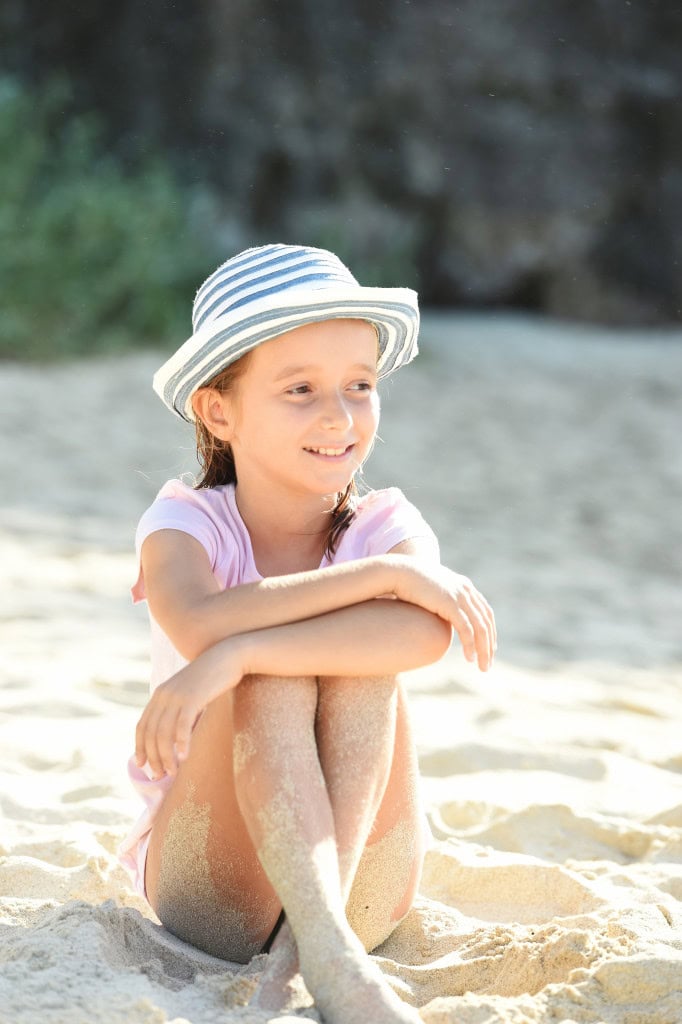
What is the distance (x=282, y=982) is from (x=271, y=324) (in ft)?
2.92

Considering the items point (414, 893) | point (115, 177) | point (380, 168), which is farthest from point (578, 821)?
point (380, 168)

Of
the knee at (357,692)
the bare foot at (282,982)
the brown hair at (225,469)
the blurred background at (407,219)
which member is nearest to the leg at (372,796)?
the knee at (357,692)

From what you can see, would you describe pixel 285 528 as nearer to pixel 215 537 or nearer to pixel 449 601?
pixel 215 537

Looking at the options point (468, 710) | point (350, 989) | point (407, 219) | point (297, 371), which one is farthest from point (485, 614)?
point (407, 219)

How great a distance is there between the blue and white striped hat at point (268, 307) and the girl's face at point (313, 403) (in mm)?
31

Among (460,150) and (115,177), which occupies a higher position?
(460,150)

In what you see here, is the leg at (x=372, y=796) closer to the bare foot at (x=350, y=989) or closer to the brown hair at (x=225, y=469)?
the bare foot at (x=350, y=989)

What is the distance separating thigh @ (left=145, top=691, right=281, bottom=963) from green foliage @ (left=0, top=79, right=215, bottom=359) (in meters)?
5.23

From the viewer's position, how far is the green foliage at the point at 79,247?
7.00 m

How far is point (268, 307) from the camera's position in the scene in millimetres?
1882

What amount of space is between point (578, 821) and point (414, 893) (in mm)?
660

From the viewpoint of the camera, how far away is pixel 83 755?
2777 mm

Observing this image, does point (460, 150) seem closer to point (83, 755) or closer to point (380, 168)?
point (380, 168)

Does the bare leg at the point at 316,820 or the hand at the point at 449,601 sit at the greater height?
the hand at the point at 449,601
